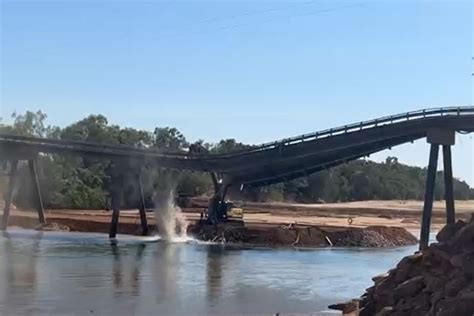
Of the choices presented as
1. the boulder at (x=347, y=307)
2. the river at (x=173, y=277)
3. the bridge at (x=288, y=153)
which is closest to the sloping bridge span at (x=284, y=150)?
the bridge at (x=288, y=153)

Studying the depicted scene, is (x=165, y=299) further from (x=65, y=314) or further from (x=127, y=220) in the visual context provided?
(x=127, y=220)

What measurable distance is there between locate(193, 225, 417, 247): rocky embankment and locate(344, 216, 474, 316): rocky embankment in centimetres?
4187

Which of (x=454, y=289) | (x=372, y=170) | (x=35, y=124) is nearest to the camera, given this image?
(x=454, y=289)

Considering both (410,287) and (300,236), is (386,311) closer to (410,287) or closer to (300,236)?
(410,287)

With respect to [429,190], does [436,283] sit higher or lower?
lower

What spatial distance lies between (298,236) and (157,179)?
58.0 ft

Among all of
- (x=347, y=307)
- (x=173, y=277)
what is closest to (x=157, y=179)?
(x=173, y=277)

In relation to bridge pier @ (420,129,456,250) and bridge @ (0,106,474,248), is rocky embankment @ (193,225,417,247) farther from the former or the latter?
bridge pier @ (420,129,456,250)

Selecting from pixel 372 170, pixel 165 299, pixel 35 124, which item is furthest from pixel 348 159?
pixel 372 170

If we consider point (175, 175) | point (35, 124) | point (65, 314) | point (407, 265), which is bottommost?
point (65, 314)

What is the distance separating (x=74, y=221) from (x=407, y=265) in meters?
59.5

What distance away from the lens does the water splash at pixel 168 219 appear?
73.0 meters

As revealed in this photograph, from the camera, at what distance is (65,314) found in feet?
88.3

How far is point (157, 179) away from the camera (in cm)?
8081
